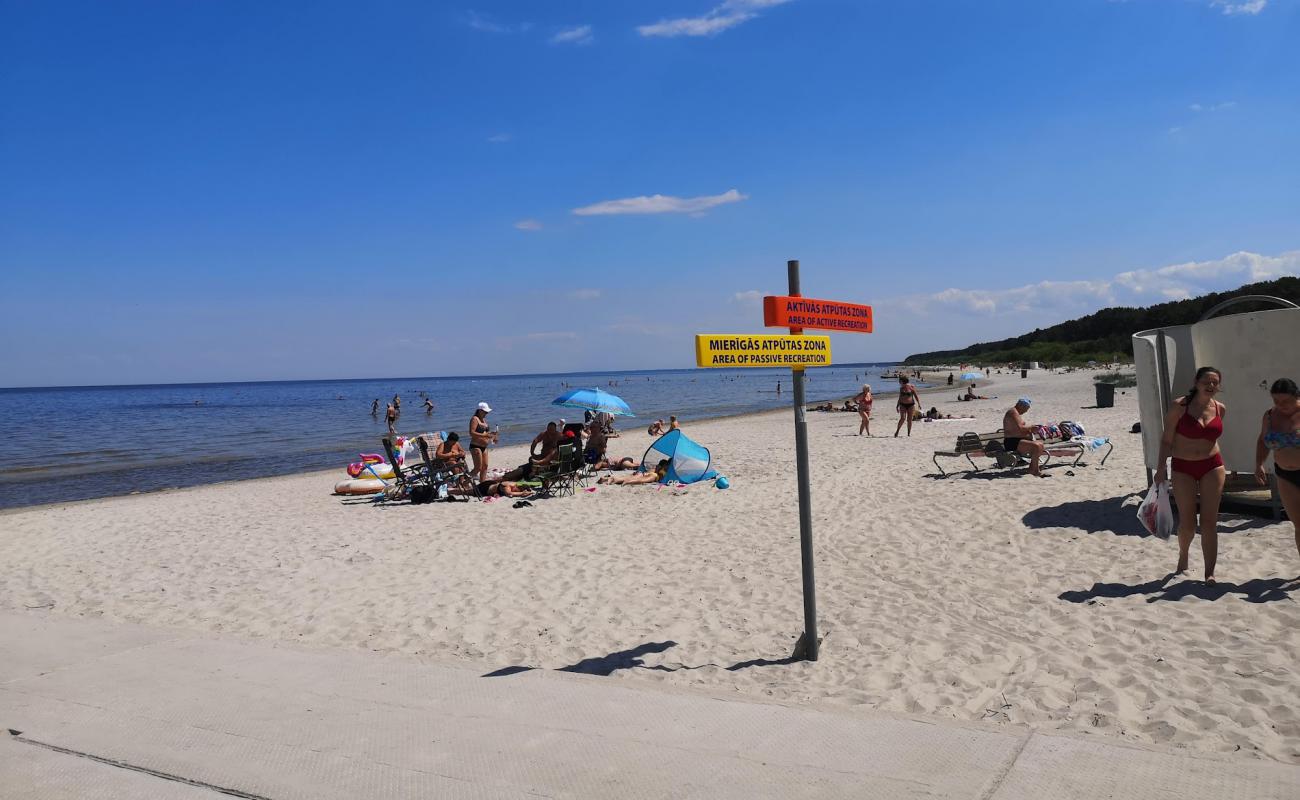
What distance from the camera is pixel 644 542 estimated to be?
8094 millimetres

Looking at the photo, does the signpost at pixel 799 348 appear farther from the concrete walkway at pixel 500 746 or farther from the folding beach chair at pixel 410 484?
the folding beach chair at pixel 410 484

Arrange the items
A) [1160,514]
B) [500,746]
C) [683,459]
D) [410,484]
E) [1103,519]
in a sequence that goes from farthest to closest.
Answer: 1. [683,459]
2. [410,484]
3. [1103,519]
4. [1160,514]
5. [500,746]

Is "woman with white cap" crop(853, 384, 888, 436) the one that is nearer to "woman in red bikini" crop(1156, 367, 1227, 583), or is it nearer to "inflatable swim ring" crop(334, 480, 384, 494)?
"inflatable swim ring" crop(334, 480, 384, 494)

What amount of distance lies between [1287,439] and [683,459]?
7778mm

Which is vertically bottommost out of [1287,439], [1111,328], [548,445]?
[548,445]

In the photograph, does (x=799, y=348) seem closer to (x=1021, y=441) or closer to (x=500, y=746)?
(x=500, y=746)

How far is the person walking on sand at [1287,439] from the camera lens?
5047 mm

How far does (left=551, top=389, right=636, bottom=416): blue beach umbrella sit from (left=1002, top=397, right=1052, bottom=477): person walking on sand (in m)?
6.10

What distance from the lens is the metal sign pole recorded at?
4.23 m

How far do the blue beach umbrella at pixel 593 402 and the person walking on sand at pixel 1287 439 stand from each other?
9609 millimetres

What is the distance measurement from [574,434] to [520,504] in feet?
6.72

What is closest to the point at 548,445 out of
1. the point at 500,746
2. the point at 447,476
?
the point at 447,476

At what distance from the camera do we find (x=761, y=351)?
4047 mm

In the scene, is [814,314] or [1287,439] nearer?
[814,314]
